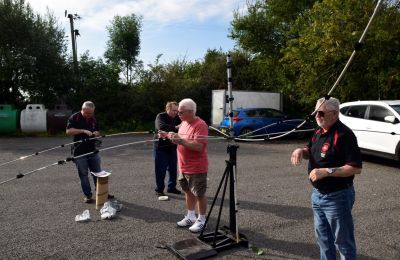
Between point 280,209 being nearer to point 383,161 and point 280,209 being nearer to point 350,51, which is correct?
point 383,161

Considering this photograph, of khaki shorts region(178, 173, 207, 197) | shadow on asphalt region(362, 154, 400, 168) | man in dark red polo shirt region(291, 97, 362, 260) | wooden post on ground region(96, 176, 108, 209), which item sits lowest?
shadow on asphalt region(362, 154, 400, 168)

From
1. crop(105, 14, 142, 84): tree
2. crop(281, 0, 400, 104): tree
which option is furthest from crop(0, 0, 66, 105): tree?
crop(281, 0, 400, 104): tree

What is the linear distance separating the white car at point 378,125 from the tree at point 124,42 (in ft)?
62.4

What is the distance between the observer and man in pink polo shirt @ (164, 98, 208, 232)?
485 centimetres

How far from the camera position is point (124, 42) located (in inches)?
1081

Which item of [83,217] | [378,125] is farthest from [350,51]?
[83,217]

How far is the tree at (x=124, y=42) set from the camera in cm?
2719

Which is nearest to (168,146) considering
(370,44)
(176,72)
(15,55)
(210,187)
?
(210,187)

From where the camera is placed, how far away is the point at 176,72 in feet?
78.9

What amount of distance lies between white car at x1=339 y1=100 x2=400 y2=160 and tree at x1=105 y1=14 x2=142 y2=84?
19.0 meters

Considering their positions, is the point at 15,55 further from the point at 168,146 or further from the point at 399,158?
the point at 399,158

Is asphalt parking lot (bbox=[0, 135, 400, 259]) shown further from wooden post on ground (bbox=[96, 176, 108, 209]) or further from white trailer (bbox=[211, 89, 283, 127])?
white trailer (bbox=[211, 89, 283, 127])

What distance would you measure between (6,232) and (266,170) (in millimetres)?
5996

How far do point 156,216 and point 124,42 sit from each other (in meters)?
23.3
